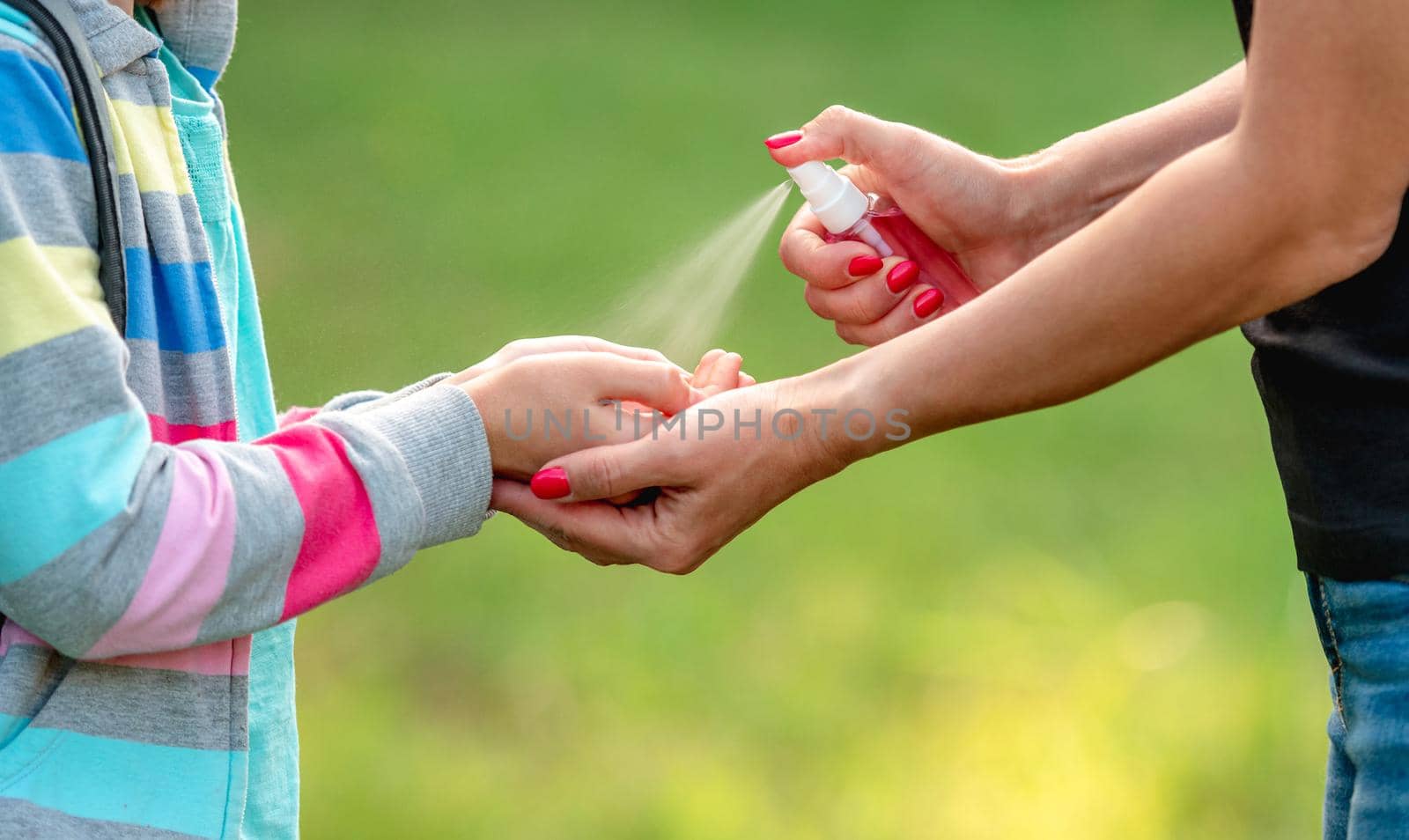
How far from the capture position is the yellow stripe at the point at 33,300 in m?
1.00

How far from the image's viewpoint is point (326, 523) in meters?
1.15

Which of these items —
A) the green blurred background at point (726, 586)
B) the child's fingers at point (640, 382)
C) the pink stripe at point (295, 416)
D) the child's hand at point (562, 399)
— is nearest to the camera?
the child's hand at point (562, 399)

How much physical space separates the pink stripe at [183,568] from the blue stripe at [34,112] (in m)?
0.24

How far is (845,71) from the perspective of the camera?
6266 mm

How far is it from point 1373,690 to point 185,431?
3.23ft

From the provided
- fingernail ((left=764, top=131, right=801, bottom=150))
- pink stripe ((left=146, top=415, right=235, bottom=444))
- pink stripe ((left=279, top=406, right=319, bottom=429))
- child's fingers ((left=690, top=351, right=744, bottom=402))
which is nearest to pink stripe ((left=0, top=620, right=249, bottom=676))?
pink stripe ((left=146, top=415, right=235, bottom=444))

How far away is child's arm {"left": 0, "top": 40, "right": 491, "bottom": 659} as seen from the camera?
1.01 m

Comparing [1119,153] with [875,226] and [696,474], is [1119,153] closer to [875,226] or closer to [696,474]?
[875,226]

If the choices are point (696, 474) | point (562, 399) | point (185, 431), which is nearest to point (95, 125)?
point (185, 431)

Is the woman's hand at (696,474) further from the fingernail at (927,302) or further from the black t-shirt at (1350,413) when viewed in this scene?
the black t-shirt at (1350,413)

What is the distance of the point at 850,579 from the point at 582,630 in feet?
2.12

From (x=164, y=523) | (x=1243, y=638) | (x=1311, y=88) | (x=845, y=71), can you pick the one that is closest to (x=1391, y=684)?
(x=1311, y=88)

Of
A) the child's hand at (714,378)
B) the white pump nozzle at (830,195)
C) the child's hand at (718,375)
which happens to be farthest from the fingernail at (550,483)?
the white pump nozzle at (830,195)

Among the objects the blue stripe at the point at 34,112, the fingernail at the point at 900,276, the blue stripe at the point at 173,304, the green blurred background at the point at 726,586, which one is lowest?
the green blurred background at the point at 726,586
